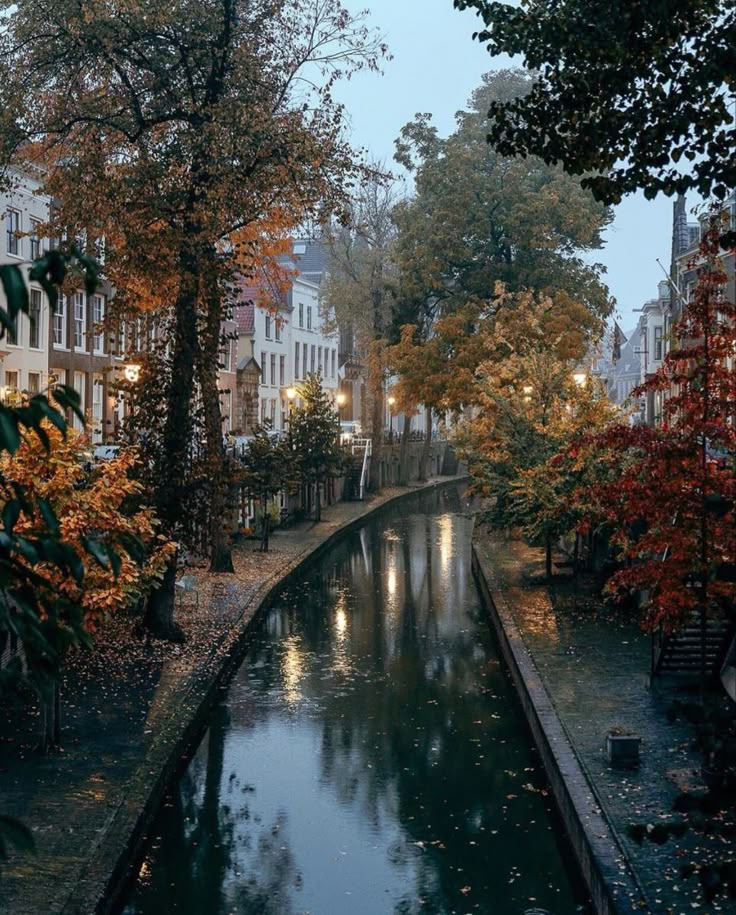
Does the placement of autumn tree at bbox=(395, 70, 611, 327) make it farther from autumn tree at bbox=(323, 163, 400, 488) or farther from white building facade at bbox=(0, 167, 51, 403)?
white building facade at bbox=(0, 167, 51, 403)

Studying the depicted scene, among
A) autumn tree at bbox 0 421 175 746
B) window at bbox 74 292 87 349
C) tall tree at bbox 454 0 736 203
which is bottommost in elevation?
autumn tree at bbox 0 421 175 746

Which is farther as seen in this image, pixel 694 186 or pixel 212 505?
pixel 212 505

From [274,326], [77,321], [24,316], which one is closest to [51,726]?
[24,316]

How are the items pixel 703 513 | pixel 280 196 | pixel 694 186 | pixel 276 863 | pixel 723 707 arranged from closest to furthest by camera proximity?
pixel 723 707
pixel 694 186
pixel 276 863
pixel 703 513
pixel 280 196

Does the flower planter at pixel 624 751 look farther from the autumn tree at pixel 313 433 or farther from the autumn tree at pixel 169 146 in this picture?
the autumn tree at pixel 313 433

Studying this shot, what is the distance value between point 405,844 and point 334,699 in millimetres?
6785

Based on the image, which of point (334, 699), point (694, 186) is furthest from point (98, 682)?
point (694, 186)

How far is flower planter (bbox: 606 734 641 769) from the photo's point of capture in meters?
13.6

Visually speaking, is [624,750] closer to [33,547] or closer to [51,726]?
[51,726]

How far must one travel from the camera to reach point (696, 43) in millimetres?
10578

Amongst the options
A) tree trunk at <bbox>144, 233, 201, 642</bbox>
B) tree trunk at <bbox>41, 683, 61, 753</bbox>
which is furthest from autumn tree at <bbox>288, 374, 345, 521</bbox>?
tree trunk at <bbox>41, 683, 61, 753</bbox>

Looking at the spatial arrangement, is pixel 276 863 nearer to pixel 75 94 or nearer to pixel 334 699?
pixel 334 699

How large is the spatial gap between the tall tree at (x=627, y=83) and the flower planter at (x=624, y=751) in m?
5.68

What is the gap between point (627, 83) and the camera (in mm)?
10773
